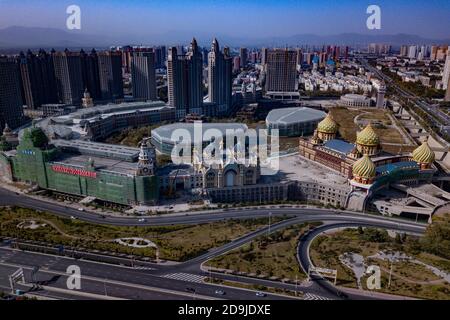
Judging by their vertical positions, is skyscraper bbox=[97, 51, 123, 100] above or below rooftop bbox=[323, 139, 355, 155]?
above

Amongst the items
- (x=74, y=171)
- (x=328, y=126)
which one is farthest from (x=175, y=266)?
(x=328, y=126)

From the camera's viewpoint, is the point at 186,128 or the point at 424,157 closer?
the point at 424,157

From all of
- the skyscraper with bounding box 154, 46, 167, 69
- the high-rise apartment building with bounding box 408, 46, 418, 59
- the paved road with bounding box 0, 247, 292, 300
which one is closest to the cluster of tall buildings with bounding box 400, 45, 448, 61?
the high-rise apartment building with bounding box 408, 46, 418, 59

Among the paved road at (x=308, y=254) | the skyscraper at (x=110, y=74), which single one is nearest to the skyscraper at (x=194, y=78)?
the skyscraper at (x=110, y=74)

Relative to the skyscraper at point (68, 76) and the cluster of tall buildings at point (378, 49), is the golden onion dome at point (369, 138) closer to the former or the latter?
the skyscraper at point (68, 76)

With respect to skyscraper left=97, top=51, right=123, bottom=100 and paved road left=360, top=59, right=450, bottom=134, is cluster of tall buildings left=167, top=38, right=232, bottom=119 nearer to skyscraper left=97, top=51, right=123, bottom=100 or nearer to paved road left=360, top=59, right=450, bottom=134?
skyscraper left=97, top=51, right=123, bottom=100

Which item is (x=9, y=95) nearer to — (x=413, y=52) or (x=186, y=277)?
(x=186, y=277)

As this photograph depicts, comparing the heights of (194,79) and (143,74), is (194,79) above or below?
below
